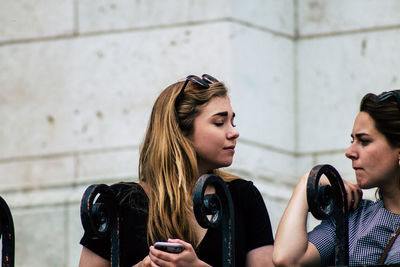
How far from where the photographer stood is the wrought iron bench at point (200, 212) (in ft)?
14.8

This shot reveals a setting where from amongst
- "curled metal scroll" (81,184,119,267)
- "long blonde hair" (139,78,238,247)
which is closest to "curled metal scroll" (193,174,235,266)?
"curled metal scroll" (81,184,119,267)

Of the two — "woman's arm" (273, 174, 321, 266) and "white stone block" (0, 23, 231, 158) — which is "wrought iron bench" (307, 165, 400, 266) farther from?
"white stone block" (0, 23, 231, 158)

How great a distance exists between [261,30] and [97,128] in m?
1.15

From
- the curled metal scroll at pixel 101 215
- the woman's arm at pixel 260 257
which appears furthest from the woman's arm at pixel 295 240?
the curled metal scroll at pixel 101 215

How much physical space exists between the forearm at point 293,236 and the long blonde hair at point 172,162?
0.46 meters

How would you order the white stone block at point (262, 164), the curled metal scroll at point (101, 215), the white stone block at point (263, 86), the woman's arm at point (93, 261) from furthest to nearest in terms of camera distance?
the white stone block at point (263, 86) → the white stone block at point (262, 164) → the woman's arm at point (93, 261) → the curled metal scroll at point (101, 215)

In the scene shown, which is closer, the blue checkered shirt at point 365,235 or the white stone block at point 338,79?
the blue checkered shirt at point 365,235

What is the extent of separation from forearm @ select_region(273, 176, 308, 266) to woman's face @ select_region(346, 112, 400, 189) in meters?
0.27

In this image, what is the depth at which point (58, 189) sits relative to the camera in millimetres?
7578

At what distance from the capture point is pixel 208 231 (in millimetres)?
5375

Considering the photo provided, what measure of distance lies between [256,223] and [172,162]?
460 mm

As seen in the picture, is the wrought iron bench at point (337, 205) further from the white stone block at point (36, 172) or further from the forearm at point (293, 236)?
the white stone block at point (36, 172)

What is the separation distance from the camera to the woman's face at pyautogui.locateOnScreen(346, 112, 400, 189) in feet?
16.3

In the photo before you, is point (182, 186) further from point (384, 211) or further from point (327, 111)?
point (327, 111)
